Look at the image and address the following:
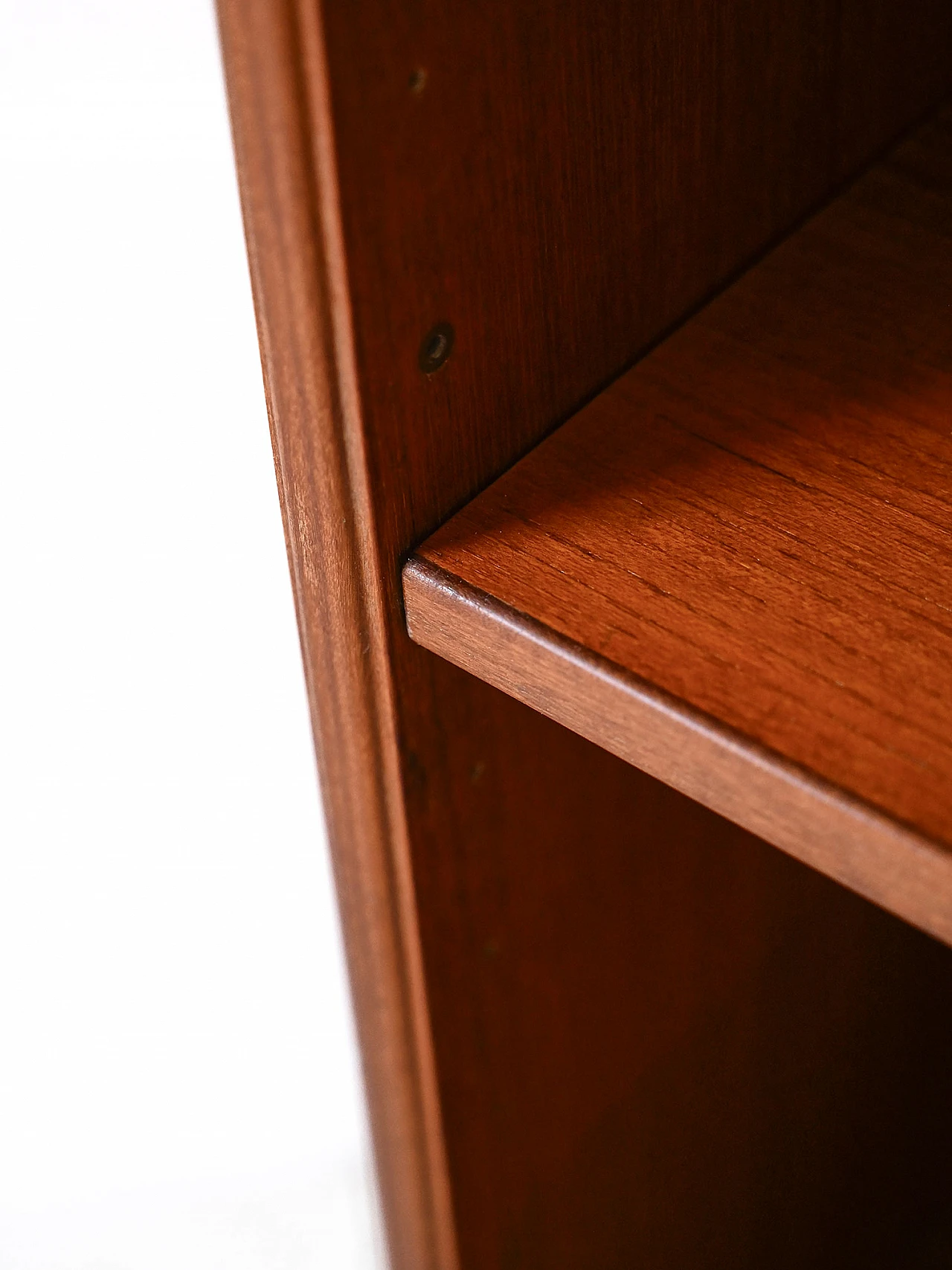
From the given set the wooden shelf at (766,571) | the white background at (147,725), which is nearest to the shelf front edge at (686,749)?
the wooden shelf at (766,571)

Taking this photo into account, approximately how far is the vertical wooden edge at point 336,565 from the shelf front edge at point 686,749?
23mm

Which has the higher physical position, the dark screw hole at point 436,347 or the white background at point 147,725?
the dark screw hole at point 436,347

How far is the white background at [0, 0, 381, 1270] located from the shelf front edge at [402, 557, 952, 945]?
0.44ft

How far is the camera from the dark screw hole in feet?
1.05

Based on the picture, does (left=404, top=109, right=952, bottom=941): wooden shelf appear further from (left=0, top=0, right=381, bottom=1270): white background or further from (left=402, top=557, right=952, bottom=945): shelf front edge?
(left=0, top=0, right=381, bottom=1270): white background

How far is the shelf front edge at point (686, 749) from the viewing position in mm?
273

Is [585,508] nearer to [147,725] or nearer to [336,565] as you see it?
[336,565]

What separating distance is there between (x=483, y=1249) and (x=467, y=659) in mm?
269

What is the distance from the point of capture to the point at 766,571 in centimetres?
33

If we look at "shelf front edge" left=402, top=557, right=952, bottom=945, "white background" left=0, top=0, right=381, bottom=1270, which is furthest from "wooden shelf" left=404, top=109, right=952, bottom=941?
"white background" left=0, top=0, right=381, bottom=1270

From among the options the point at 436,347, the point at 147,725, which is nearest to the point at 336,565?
the point at 436,347

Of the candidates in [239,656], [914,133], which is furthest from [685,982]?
[914,133]

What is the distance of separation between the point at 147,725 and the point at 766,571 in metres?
0.28

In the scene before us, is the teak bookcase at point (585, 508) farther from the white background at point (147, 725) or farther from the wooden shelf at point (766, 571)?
the white background at point (147, 725)
